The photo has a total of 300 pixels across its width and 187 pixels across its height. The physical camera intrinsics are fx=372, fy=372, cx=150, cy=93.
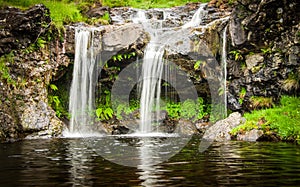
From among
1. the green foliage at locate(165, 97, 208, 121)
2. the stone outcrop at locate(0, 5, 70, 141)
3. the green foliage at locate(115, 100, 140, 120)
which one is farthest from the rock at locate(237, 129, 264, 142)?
the green foliage at locate(115, 100, 140, 120)

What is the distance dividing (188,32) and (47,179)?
14.0 metres

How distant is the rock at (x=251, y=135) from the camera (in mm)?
11953

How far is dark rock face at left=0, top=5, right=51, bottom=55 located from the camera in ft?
52.5

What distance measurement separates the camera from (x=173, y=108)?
19.9 meters

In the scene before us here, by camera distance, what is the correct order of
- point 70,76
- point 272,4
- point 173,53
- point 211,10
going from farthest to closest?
1. point 211,10
2. point 70,76
3. point 173,53
4. point 272,4

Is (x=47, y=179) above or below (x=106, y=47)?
below

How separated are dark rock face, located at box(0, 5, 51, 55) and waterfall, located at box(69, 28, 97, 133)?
1.96 m

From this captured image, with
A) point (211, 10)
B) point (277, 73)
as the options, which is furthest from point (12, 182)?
point (211, 10)

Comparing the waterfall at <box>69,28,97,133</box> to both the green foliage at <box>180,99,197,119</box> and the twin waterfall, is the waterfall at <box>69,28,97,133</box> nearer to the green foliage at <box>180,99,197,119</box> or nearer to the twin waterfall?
the twin waterfall

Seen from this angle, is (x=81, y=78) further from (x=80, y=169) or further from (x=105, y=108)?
(x=80, y=169)

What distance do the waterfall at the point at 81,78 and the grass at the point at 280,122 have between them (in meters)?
8.43

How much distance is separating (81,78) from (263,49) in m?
8.81

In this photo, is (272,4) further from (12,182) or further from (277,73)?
(12,182)

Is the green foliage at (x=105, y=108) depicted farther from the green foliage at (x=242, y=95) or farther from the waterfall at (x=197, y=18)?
the green foliage at (x=242, y=95)
